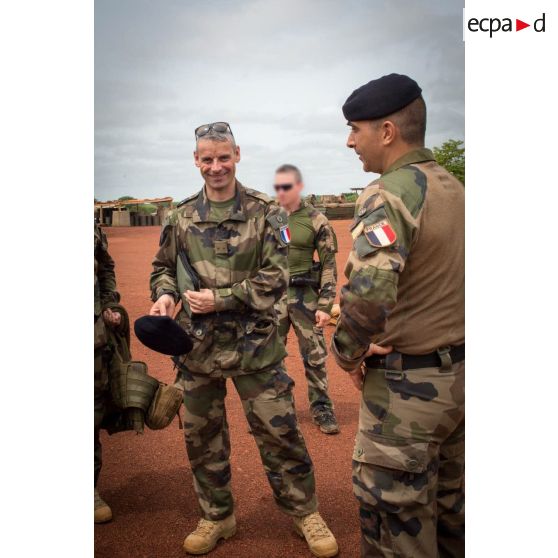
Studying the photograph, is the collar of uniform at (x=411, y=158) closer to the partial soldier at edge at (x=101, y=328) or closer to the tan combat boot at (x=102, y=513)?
the partial soldier at edge at (x=101, y=328)

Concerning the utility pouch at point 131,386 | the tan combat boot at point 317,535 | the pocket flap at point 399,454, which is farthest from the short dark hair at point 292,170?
the pocket flap at point 399,454

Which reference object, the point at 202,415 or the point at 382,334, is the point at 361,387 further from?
the point at 202,415

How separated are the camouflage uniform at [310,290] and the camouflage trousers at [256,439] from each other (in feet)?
6.44

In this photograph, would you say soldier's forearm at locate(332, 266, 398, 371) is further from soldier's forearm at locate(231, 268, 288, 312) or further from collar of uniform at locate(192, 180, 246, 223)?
collar of uniform at locate(192, 180, 246, 223)

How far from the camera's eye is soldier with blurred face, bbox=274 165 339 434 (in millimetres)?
5543

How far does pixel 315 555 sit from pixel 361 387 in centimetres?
139

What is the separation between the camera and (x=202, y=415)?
359 centimetres

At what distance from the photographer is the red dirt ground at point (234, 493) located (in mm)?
3709

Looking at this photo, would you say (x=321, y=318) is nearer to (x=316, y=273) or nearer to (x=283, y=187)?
(x=316, y=273)

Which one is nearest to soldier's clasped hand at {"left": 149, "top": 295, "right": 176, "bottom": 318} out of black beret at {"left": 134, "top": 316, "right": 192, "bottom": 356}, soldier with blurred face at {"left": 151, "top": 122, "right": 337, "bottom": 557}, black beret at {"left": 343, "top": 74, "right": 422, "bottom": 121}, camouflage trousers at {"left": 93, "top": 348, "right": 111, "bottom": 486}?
soldier with blurred face at {"left": 151, "top": 122, "right": 337, "bottom": 557}

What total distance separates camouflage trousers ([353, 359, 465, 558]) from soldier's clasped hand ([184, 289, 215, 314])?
1093 mm

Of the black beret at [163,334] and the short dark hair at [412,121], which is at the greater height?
the short dark hair at [412,121]

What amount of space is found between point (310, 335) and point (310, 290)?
38 centimetres

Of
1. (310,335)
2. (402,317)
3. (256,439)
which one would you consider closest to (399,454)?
(402,317)
